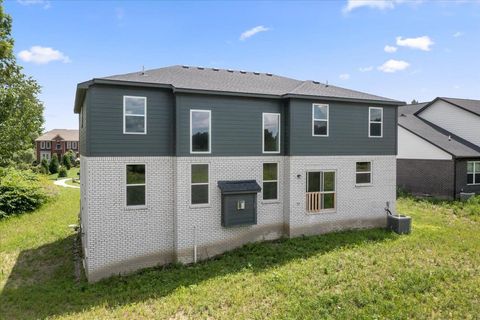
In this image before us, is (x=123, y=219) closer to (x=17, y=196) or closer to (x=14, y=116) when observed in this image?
(x=17, y=196)

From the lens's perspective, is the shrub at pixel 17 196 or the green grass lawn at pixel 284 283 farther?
the shrub at pixel 17 196

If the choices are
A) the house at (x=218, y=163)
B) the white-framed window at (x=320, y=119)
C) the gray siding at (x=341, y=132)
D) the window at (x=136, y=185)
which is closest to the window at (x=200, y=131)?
the house at (x=218, y=163)

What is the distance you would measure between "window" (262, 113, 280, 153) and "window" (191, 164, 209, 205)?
2.73 metres

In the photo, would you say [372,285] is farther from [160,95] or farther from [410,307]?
[160,95]

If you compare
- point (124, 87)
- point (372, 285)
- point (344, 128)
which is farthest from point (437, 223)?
point (124, 87)

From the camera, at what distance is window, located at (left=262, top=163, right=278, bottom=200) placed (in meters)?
13.6

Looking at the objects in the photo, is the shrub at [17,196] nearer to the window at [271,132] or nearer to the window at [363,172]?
the window at [271,132]

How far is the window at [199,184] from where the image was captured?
12.2m

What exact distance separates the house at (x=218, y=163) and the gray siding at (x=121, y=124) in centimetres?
3

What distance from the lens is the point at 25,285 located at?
36.0 feet

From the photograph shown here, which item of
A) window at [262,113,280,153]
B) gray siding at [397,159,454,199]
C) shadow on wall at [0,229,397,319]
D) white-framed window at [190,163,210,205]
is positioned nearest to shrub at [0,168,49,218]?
shadow on wall at [0,229,397,319]

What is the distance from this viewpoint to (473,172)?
22.8 meters

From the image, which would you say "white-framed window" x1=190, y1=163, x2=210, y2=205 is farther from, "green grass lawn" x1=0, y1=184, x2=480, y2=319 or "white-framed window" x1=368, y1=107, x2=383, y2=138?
"white-framed window" x1=368, y1=107, x2=383, y2=138

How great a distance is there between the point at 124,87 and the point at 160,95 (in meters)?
1.25
